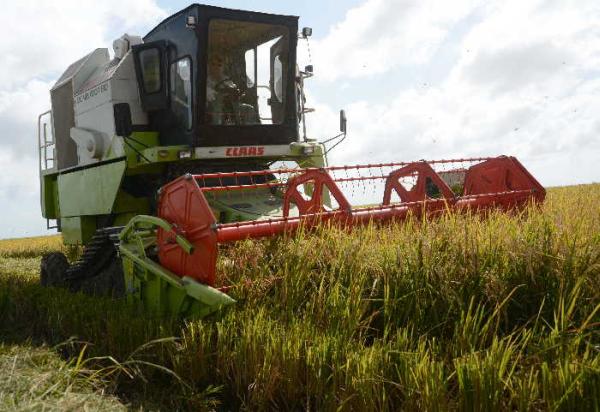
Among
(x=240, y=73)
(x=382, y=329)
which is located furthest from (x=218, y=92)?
(x=382, y=329)

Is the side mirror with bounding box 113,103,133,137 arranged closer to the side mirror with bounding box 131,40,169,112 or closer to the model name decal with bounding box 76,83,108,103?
the side mirror with bounding box 131,40,169,112

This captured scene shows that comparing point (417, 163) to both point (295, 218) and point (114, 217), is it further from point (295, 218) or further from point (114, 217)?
point (114, 217)

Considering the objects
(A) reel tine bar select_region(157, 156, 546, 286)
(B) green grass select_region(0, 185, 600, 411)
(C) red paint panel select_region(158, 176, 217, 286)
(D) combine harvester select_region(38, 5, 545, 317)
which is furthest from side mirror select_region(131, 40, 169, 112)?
(B) green grass select_region(0, 185, 600, 411)

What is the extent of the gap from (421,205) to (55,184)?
545 centimetres

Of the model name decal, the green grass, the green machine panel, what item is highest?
the model name decal

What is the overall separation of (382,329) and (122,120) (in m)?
3.44

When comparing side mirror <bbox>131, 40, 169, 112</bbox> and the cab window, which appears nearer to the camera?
the cab window

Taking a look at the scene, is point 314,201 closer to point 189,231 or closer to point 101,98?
point 189,231

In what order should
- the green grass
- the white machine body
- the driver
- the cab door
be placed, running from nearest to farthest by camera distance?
the green grass
the driver
the cab door
the white machine body

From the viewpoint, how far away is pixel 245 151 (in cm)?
589

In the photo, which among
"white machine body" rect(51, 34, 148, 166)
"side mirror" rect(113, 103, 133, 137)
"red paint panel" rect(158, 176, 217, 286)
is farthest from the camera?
"white machine body" rect(51, 34, 148, 166)

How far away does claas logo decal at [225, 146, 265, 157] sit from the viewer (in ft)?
19.0

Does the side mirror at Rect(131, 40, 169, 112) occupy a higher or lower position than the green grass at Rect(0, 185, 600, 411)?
higher

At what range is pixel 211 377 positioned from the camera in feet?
10.3
